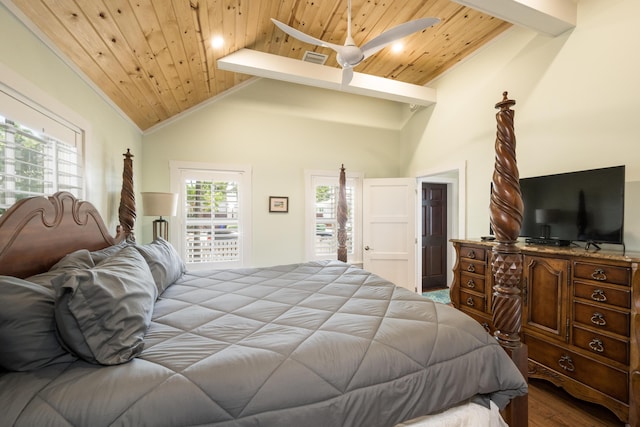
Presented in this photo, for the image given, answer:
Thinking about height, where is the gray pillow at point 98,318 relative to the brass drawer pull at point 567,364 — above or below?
above

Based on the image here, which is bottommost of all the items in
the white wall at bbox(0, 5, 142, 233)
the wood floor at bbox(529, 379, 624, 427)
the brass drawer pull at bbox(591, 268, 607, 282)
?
the wood floor at bbox(529, 379, 624, 427)

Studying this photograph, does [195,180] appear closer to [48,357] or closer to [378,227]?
[378,227]

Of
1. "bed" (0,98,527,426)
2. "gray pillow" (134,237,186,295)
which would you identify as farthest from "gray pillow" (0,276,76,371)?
"gray pillow" (134,237,186,295)

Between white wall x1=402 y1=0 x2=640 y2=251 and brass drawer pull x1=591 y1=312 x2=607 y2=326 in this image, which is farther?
white wall x1=402 y1=0 x2=640 y2=251

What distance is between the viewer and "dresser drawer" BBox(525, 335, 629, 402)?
1773 millimetres

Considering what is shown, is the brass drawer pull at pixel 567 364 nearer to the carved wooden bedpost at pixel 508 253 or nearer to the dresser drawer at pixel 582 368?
the dresser drawer at pixel 582 368

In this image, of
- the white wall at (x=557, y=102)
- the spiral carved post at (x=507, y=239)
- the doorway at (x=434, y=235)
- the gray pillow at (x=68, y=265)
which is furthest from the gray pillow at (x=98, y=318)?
the doorway at (x=434, y=235)

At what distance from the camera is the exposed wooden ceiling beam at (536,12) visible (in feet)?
7.36

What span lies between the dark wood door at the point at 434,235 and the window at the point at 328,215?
1.62 m

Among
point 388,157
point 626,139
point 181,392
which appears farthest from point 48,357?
point 388,157

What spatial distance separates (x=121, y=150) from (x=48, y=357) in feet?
9.34

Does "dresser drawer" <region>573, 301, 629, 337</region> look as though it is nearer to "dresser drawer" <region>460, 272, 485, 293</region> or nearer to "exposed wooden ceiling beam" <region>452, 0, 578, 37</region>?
"dresser drawer" <region>460, 272, 485, 293</region>

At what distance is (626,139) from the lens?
7.13 feet

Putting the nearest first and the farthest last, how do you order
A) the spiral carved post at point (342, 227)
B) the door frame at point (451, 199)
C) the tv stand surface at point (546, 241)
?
the tv stand surface at point (546, 241), the spiral carved post at point (342, 227), the door frame at point (451, 199)
